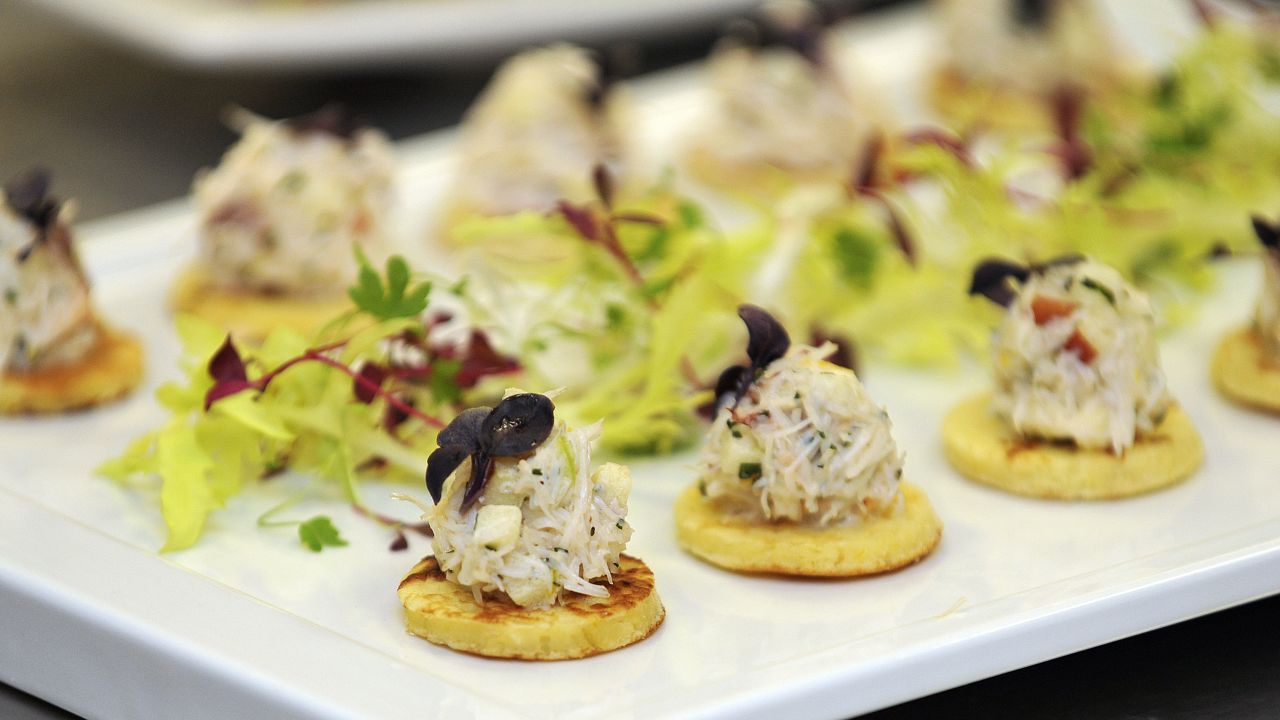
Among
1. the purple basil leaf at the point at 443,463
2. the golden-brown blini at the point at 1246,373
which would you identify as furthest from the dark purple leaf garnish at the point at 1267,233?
the purple basil leaf at the point at 443,463

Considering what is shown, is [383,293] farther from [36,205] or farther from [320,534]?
[36,205]

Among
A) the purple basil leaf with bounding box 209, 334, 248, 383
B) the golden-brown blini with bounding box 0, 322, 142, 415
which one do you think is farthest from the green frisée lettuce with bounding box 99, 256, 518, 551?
the golden-brown blini with bounding box 0, 322, 142, 415

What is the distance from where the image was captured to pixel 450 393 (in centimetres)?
347

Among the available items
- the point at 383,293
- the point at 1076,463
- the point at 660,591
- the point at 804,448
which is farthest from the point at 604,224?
the point at 1076,463

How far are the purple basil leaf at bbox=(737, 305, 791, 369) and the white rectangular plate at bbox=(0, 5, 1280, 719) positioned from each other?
0.42 metres

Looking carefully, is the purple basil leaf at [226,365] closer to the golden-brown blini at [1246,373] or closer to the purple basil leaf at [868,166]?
the purple basil leaf at [868,166]

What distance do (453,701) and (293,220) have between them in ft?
6.63

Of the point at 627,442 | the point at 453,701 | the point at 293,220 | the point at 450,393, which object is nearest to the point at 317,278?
the point at 293,220

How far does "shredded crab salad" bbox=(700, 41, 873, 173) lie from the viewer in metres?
5.22

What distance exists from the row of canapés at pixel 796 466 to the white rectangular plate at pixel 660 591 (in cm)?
5

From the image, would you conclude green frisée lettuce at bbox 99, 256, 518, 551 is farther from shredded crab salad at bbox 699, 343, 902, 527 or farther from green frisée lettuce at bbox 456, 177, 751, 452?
shredded crab salad at bbox 699, 343, 902, 527

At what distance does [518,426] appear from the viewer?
265 cm

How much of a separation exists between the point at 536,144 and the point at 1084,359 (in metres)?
2.18

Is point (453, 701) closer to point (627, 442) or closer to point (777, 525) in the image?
point (777, 525)
